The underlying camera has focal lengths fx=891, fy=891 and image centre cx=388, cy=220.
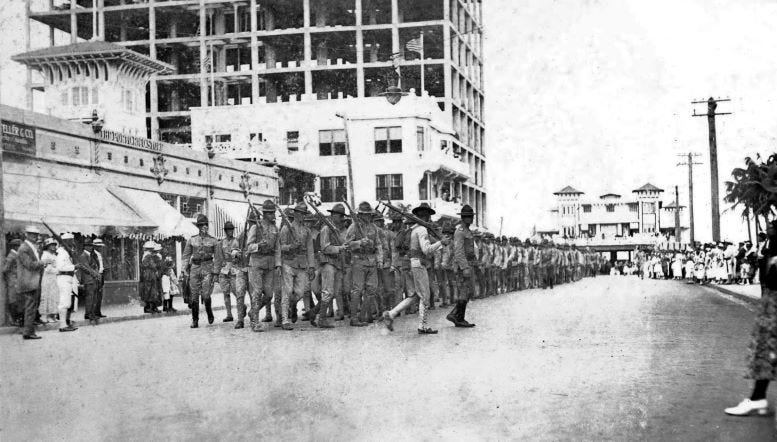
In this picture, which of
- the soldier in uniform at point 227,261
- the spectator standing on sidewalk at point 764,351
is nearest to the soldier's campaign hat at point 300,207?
the soldier in uniform at point 227,261

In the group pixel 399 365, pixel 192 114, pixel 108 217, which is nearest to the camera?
pixel 399 365

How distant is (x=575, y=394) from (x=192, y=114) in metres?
48.4

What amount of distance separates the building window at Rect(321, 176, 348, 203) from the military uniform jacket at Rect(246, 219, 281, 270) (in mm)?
37194

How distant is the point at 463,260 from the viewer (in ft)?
47.6

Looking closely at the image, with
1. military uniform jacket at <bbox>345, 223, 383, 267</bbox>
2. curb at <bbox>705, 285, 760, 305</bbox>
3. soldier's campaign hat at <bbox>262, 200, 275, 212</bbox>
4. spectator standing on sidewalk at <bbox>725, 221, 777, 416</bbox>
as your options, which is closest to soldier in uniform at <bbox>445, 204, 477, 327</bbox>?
military uniform jacket at <bbox>345, 223, 383, 267</bbox>

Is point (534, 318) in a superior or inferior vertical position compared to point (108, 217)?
inferior

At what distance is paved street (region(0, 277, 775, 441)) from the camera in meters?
6.45

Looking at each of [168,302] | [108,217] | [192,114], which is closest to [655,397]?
[168,302]

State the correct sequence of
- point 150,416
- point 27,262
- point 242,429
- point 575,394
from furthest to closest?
point 27,262 < point 575,394 < point 150,416 < point 242,429

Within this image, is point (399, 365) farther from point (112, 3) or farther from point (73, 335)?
point (112, 3)

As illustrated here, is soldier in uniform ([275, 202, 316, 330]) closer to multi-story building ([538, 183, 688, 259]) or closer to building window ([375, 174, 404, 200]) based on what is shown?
building window ([375, 174, 404, 200])

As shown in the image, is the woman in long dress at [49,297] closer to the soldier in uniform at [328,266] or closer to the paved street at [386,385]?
the paved street at [386,385]

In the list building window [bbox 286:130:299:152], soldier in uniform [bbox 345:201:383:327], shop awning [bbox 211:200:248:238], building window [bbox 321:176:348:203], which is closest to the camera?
soldier in uniform [bbox 345:201:383:327]

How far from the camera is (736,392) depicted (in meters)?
7.80
